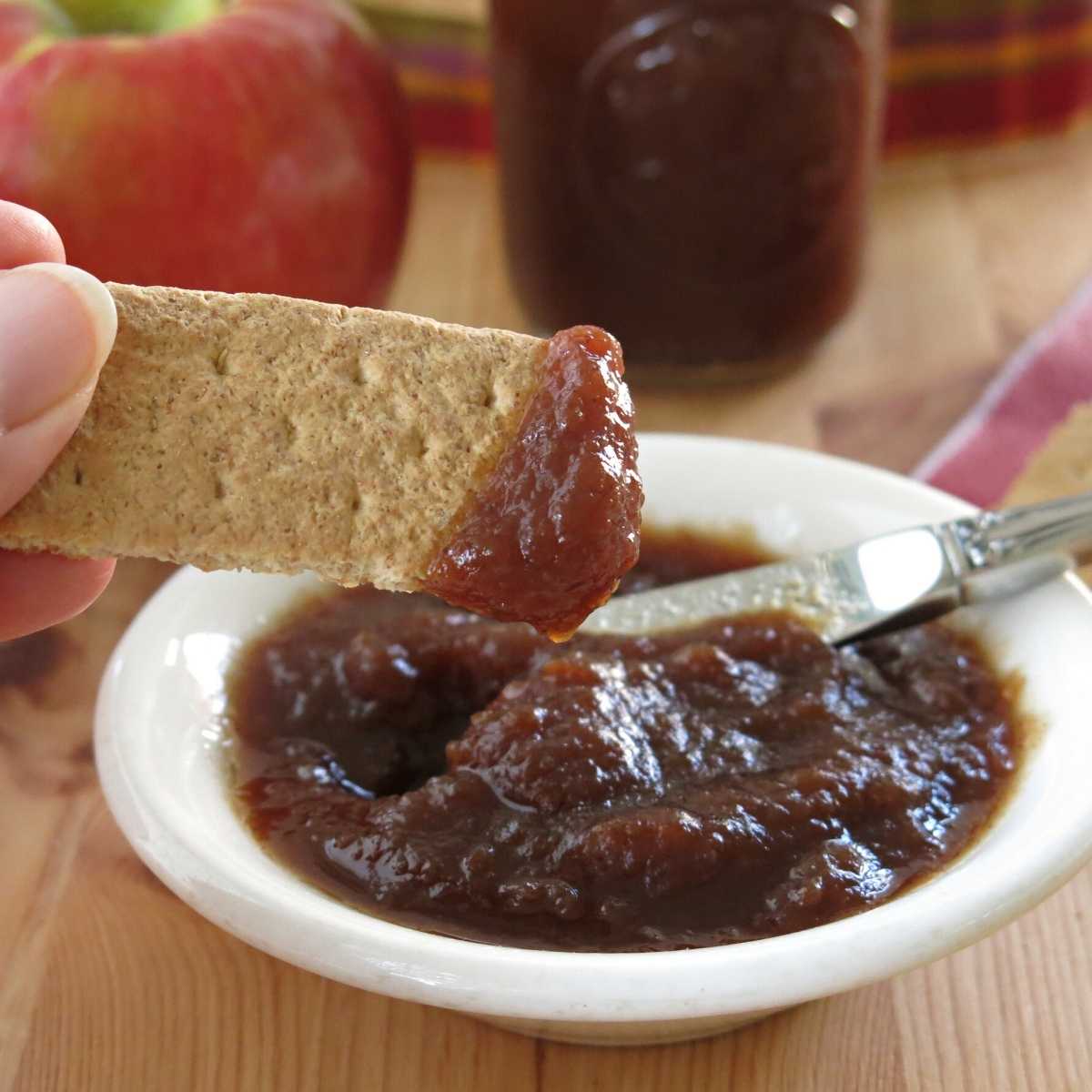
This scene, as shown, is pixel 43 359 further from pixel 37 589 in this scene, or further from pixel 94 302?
pixel 37 589

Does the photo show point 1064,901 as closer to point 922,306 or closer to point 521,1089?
point 521,1089

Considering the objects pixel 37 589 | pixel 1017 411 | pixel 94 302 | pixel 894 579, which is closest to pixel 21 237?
pixel 94 302

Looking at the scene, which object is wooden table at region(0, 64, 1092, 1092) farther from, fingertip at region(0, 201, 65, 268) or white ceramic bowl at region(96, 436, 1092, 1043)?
fingertip at region(0, 201, 65, 268)

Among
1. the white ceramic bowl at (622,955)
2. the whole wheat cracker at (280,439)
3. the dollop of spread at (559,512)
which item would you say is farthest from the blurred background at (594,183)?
the dollop of spread at (559,512)

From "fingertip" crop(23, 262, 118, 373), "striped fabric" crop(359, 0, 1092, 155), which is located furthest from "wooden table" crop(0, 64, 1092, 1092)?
"striped fabric" crop(359, 0, 1092, 155)

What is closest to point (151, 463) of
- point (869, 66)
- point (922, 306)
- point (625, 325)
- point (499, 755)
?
point (499, 755)

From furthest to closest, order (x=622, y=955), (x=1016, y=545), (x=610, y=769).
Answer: (x=1016, y=545) → (x=610, y=769) → (x=622, y=955)

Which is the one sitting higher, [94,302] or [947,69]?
[94,302]

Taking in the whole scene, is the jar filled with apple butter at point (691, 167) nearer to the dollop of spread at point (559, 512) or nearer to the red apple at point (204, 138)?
the red apple at point (204, 138)
